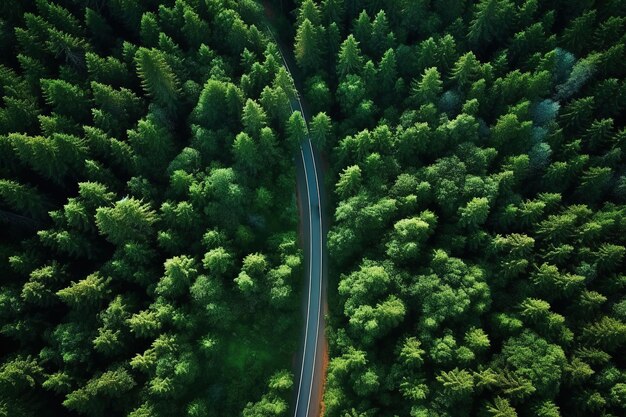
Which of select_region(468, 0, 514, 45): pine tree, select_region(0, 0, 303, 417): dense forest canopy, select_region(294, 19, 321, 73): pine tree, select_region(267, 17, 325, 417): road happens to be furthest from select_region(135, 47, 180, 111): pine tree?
select_region(468, 0, 514, 45): pine tree

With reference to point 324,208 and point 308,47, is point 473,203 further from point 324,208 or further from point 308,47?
point 308,47

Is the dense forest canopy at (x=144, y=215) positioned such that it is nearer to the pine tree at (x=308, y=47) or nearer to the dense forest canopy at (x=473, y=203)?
A: the pine tree at (x=308, y=47)

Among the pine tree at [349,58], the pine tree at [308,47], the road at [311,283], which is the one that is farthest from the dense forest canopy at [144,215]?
the pine tree at [349,58]

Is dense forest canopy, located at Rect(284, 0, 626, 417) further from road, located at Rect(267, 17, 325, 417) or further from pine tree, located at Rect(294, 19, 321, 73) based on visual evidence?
road, located at Rect(267, 17, 325, 417)

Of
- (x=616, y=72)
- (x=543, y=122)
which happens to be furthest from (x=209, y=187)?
(x=616, y=72)

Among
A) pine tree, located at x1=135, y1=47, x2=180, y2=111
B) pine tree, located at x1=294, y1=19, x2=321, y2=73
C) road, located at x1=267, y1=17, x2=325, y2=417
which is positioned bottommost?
road, located at x1=267, y1=17, x2=325, y2=417

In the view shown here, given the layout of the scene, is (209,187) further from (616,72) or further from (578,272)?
(616,72)

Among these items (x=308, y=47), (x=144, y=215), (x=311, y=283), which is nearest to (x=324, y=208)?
(x=311, y=283)
